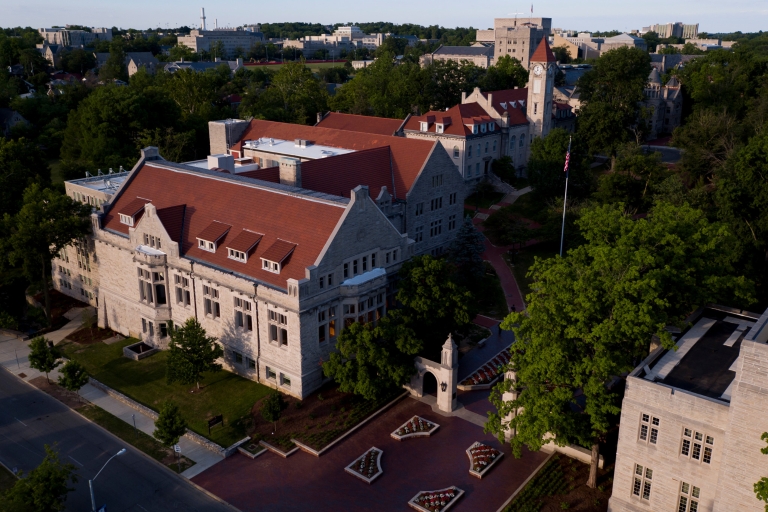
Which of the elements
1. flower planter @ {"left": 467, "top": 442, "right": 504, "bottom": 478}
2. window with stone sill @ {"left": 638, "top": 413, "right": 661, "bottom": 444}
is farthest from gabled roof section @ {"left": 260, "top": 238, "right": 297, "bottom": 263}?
window with stone sill @ {"left": 638, "top": 413, "right": 661, "bottom": 444}

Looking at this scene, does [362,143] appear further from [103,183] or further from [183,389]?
[183,389]

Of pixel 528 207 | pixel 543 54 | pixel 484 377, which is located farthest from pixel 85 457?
pixel 543 54

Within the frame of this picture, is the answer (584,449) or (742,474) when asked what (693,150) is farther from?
(742,474)

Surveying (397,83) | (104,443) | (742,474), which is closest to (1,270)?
(104,443)

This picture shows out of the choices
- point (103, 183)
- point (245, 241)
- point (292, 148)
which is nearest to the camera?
point (245, 241)

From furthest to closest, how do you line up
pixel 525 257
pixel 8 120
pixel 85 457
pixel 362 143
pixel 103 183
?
pixel 8 120 → pixel 362 143 → pixel 525 257 → pixel 103 183 → pixel 85 457

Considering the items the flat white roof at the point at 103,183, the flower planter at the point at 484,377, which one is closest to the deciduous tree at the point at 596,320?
the flower planter at the point at 484,377
